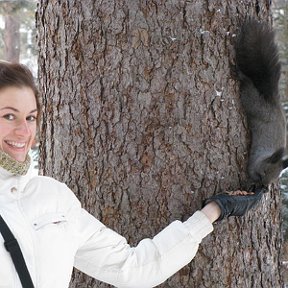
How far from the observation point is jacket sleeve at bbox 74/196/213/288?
2146mm

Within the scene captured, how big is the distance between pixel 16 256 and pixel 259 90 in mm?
1218

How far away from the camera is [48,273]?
1863 mm

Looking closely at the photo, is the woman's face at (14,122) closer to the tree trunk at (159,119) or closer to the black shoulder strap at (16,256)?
the black shoulder strap at (16,256)

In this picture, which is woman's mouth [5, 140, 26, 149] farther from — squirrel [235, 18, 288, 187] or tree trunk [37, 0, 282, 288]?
squirrel [235, 18, 288, 187]

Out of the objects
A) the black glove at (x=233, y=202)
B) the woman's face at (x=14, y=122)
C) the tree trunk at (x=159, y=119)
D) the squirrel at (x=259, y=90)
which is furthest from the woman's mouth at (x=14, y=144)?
the squirrel at (x=259, y=90)

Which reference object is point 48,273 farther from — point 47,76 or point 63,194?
point 47,76

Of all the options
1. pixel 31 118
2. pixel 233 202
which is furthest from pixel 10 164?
pixel 233 202

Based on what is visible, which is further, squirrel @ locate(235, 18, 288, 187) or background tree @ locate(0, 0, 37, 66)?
background tree @ locate(0, 0, 37, 66)

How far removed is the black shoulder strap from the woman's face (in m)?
0.27

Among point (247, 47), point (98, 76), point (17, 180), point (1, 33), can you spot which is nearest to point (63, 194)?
point (17, 180)

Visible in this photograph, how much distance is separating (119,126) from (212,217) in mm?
506

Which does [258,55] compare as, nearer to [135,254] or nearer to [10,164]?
[135,254]

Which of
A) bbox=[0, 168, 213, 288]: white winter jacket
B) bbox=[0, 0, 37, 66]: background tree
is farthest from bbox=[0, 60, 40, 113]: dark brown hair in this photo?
bbox=[0, 0, 37, 66]: background tree

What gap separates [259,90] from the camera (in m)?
2.44
